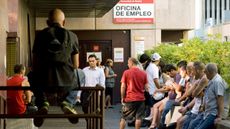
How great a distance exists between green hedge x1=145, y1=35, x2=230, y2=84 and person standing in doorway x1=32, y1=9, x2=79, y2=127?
5640 millimetres

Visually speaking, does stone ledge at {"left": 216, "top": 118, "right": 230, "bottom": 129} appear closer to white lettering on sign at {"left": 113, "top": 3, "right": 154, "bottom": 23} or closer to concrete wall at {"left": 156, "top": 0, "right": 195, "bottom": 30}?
white lettering on sign at {"left": 113, "top": 3, "right": 154, "bottom": 23}

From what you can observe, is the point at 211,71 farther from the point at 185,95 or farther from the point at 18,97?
the point at 18,97

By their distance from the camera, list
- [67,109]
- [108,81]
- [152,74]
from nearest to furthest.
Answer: [67,109] → [152,74] → [108,81]

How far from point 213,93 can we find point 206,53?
3.93 m

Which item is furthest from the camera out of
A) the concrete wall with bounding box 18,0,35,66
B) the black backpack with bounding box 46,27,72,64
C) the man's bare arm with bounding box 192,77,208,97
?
the concrete wall with bounding box 18,0,35,66

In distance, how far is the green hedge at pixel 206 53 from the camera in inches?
498

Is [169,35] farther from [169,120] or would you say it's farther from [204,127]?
[204,127]

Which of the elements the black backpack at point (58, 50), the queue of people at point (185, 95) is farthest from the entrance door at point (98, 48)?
the black backpack at point (58, 50)

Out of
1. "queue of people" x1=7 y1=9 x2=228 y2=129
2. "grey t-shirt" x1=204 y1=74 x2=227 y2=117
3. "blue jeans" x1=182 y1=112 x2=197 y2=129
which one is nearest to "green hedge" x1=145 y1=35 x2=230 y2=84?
"queue of people" x1=7 y1=9 x2=228 y2=129

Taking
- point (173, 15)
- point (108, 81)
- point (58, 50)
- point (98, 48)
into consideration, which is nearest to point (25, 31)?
point (108, 81)

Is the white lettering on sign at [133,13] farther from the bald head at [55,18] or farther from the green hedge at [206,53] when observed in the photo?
the bald head at [55,18]

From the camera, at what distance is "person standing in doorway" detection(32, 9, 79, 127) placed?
21.6 ft

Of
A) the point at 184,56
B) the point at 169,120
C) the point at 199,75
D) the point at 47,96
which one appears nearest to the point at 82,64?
the point at 184,56

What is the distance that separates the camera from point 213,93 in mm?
10703
